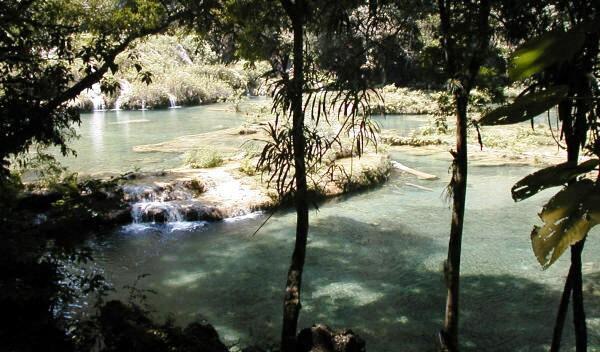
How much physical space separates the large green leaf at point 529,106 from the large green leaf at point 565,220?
11 cm

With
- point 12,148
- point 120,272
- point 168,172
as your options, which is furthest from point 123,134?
point 12,148

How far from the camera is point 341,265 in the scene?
25.0ft

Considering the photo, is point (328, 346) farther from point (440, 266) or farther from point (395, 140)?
point (395, 140)

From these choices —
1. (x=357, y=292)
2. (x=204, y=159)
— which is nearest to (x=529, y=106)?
(x=357, y=292)

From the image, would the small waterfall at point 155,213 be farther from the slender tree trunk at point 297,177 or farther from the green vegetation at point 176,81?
the green vegetation at point 176,81

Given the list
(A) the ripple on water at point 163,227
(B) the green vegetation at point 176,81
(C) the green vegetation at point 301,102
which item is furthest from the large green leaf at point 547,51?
(B) the green vegetation at point 176,81

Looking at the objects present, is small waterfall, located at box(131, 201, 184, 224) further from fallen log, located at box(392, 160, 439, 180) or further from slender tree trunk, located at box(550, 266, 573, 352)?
slender tree trunk, located at box(550, 266, 573, 352)

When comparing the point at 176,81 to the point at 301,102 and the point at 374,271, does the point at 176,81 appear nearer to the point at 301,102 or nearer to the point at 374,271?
the point at 374,271

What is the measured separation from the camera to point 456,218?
369 centimetres

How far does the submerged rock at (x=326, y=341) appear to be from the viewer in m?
3.96

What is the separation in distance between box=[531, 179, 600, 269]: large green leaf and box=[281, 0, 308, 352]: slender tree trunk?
256cm

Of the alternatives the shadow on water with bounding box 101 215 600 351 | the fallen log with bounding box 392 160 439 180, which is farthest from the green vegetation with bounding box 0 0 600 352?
the fallen log with bounding box 392 160 439 180

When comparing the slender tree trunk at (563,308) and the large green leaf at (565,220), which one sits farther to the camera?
the slender tree trunk at (563,308)

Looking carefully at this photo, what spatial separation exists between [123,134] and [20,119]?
14922 mm
